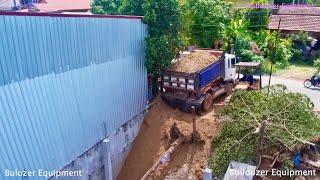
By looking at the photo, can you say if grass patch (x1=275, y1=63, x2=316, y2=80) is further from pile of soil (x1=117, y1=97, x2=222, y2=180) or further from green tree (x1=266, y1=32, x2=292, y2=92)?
pile of soil (x1=117, y1=97, x2=222, y2=180)

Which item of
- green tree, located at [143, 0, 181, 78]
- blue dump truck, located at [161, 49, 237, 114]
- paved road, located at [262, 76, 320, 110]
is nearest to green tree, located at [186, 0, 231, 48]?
paved road, located at [262, 76, 320, 110]

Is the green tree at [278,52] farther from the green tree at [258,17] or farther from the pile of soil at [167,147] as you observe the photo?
the pile of soil at [167,147]

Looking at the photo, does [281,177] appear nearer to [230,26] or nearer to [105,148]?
[105,148]

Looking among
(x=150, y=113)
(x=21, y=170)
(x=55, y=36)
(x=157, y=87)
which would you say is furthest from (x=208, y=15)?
(x=21, y=170)

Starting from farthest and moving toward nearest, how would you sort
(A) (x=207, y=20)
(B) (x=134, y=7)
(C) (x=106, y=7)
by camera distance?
(A) (x=207, y=20) < (C) (x=106, y=7) < (B) (x=134, y=7)

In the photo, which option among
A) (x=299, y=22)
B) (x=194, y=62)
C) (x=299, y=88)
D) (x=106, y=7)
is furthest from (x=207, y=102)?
(x=299, y=22)

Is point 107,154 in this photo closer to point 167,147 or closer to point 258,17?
point 167,147

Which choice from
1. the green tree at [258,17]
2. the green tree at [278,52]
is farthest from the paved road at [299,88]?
the green tree at [258,17]
